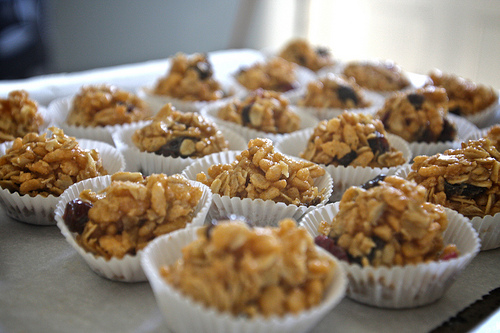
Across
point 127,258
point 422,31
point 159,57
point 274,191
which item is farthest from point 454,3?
point 127,258

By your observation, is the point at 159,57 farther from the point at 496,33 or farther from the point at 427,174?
the point at 427,174

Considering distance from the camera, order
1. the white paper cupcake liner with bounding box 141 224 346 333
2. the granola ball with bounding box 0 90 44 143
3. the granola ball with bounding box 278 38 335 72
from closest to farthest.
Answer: the white paper cupcake liner with bounding box 141 224 346 333 → the granola ball with bounding box 0 90 44 143 → the granola ball with bounding box 278 38 335 72

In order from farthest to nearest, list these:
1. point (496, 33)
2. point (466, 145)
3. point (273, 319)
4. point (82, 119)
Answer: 1. point (496, 33)
2. point (82, 119)
3. point (466, 145)
4. point (273, 319)

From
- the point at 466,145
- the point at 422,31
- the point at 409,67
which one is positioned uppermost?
the point at 466,145

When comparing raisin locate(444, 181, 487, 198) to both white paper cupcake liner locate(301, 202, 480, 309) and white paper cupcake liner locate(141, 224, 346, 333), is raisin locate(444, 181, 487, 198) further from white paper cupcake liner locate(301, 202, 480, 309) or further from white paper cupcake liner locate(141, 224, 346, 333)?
white paper cupcake liner locate(141, 224, 346, 333)

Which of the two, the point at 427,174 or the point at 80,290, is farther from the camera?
the point at 427,174

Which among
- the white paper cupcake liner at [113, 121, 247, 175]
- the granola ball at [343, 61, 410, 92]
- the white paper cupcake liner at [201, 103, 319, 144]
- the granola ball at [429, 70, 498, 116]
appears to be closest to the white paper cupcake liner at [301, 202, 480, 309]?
the white paper cupcake liner at [113, 121, 247, 175]

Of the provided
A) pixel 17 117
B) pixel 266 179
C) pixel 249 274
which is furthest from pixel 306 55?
pixel 249 274

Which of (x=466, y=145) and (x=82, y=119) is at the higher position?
(x=466, y=145)
